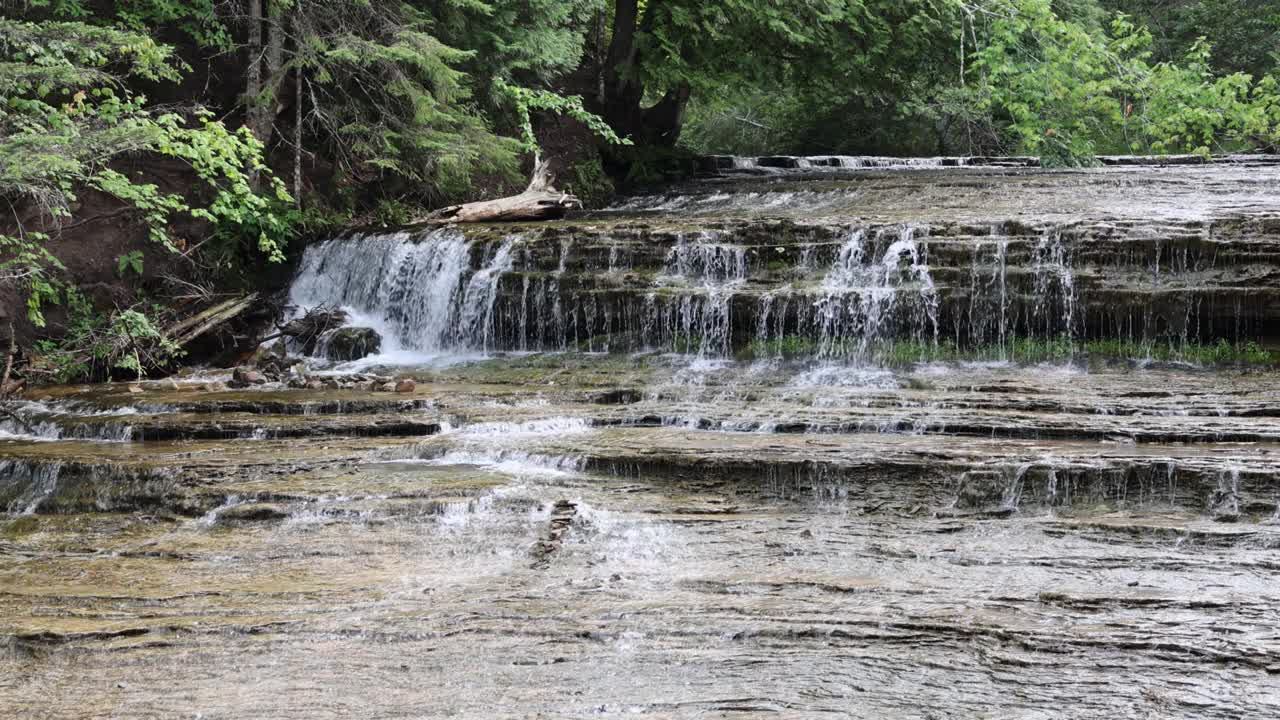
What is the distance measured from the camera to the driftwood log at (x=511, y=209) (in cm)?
1522

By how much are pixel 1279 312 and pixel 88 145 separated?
11231 mm

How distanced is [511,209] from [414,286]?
7.84 feet

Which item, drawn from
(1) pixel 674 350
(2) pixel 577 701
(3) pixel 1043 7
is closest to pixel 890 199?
(3) pixel 1043 7

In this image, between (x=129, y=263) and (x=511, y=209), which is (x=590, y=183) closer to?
(x=511, y=209)

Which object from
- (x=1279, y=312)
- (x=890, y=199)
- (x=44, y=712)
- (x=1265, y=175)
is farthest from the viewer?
(x=1265, y=175)

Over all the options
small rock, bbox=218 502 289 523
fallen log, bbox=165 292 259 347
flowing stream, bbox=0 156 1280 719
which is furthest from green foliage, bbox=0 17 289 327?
small rock, bbox=218 502 289 523

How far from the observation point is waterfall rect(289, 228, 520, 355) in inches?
517

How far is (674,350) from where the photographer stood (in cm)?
1206

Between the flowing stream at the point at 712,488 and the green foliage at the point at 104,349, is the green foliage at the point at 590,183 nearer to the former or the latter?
the flowing stream at the point at 712,488

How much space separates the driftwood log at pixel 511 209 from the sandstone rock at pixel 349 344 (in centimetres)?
271

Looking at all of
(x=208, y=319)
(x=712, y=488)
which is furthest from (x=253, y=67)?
(x=712, y=488)

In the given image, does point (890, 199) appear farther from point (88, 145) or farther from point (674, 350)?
point (88, 145)

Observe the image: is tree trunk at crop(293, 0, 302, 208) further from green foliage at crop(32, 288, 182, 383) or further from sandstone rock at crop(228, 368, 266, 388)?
sandstone rock at crop(228, 368, 266, 388)

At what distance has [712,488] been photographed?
6.96m
